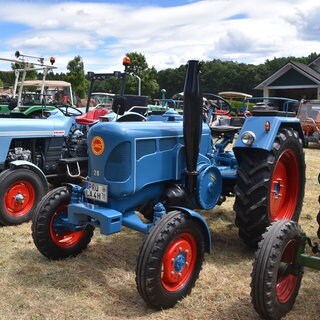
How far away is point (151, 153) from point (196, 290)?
1058 millimetres

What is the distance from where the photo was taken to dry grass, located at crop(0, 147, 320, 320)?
297 cm

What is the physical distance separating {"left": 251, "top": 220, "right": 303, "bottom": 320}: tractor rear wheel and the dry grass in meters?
0.19

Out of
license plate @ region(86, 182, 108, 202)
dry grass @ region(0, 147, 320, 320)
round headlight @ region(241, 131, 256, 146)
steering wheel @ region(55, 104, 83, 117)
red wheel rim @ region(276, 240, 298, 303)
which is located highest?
steering wheel @ region(55, 104, 83, 117)

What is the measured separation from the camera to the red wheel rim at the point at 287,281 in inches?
110

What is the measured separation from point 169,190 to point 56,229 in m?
1.00

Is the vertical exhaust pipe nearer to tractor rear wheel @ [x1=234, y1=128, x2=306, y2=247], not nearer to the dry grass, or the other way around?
tractor rear wheel @ [x1=234, y1=128, x2=306, y2=247]

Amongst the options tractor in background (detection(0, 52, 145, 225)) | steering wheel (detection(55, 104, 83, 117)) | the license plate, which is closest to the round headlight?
the license plate

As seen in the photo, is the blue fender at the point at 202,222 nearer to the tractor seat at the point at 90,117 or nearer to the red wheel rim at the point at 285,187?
the red wheel rim at the point at 285,187

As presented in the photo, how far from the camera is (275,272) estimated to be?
2.62 metres

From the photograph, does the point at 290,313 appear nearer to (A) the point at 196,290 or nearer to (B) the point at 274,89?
(A) the point at 196,290

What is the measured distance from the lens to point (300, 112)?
13.8m

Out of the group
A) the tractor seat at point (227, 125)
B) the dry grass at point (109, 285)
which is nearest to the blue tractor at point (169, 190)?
the dry grass at point (109, 285)

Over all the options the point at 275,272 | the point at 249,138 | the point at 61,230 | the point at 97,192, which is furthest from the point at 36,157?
the point at 275,272

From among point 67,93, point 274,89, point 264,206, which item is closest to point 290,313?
point 264,206
